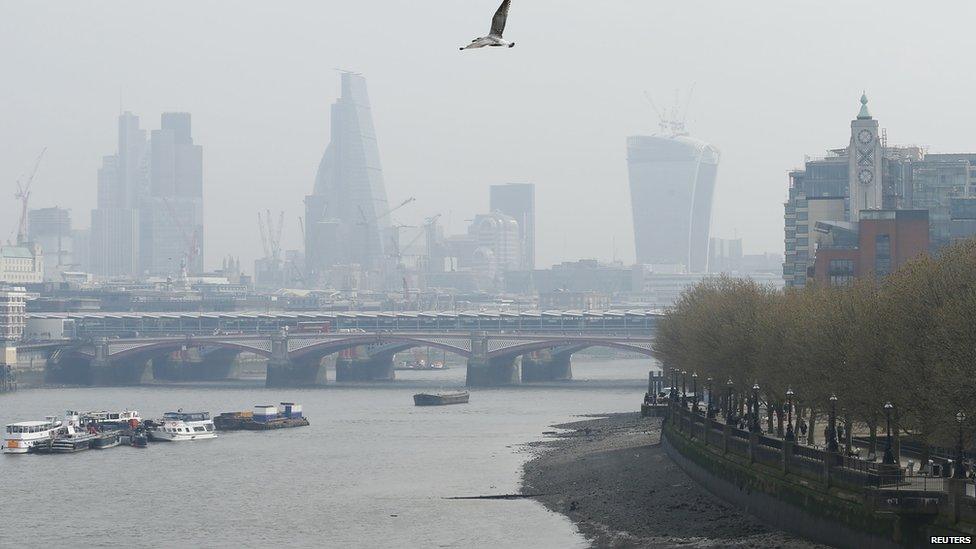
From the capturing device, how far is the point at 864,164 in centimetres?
13250

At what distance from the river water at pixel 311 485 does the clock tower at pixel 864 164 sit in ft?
75.7

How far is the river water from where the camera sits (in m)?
63.3

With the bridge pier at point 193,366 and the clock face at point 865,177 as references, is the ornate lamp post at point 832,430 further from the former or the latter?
the bridge pier at point 193,366

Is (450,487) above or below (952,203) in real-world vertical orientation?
below

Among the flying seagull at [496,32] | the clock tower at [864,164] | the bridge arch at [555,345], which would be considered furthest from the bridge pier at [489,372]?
the flying seagull at [496,32]

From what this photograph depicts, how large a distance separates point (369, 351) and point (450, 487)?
112976 mm

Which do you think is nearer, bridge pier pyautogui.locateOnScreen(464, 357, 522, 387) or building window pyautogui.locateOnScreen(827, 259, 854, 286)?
building window pyautogui.locateOnScreen(827, 259, 854, 286)

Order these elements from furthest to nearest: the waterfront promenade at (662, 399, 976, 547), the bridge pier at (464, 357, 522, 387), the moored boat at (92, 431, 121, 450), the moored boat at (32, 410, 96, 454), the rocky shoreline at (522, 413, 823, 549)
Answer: the bridge pier at (464, 357, 522, 387) < the moored boat at (92, 431, 121, 450) < the moored boat at (32, 410, 96, 454) < the rocky shoreline at (522, 413, 823, 549) < the waterfront promenade at (662, 399, 976, 547)

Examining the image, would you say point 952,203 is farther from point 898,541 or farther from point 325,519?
point 898,541

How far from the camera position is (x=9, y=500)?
245 feet

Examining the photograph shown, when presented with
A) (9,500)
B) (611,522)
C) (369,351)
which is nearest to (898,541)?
(611,522)

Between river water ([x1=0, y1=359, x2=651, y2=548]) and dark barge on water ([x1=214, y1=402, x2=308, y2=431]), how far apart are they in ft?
6.33

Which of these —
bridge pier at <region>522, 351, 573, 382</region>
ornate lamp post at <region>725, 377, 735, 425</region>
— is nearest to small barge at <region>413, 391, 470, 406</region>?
bridge pier at <region>522, 351, 573, 382</region>

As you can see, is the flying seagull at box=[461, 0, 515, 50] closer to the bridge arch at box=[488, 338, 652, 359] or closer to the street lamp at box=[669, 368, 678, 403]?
the street lamp at box=[669, 368, 678, 403]
